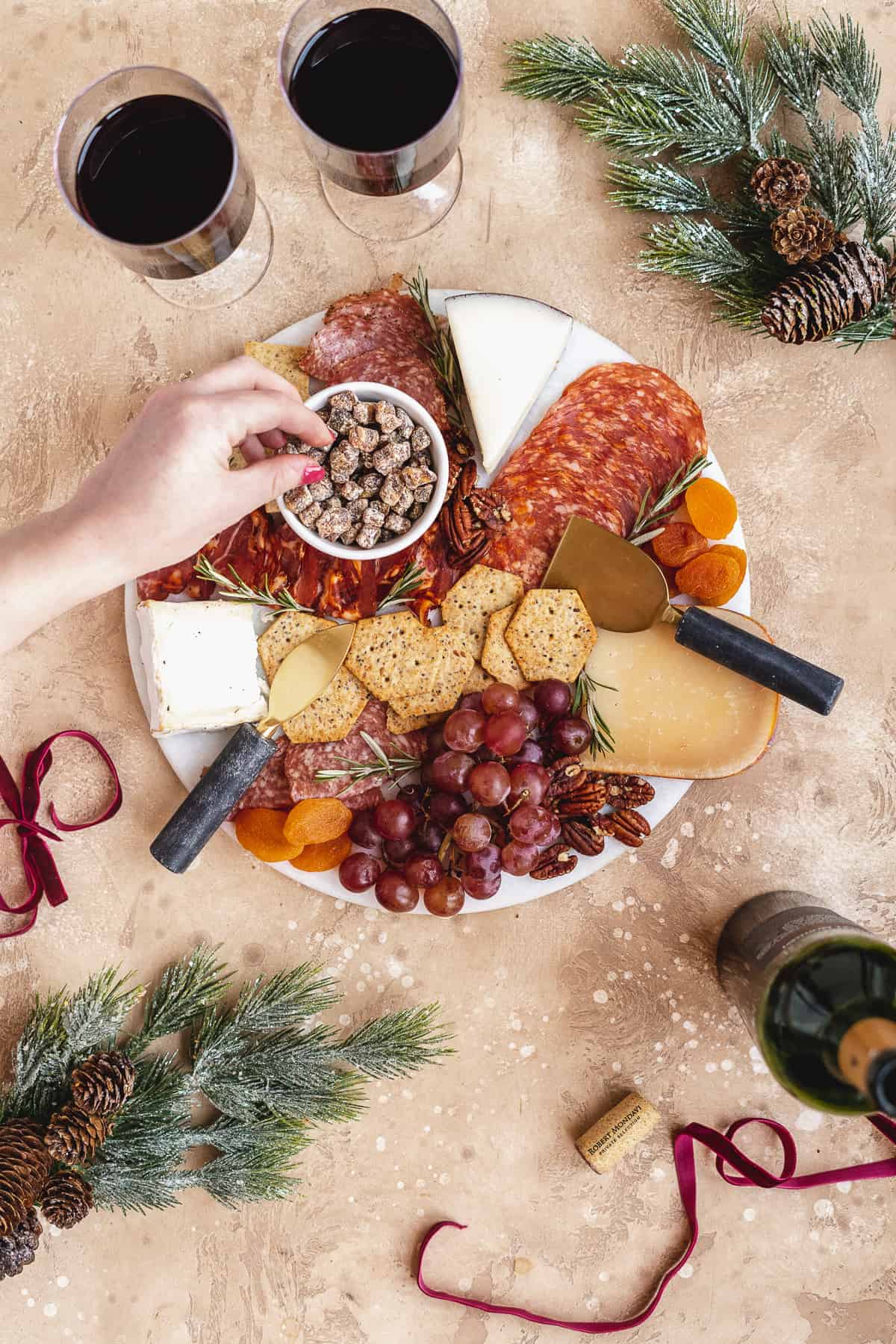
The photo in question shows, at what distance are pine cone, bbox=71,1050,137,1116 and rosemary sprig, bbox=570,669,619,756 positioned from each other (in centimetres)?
87

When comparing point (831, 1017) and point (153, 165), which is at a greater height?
point (153, 165)

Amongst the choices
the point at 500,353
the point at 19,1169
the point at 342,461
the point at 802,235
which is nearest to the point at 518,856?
the point at 342,461

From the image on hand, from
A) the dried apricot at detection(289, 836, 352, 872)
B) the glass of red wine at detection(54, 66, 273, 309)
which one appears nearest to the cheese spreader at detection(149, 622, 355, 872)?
the dried apricot at detection(289, 836, 352, 872)

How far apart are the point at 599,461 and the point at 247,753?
0.69 metres

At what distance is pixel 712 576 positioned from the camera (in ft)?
4.39

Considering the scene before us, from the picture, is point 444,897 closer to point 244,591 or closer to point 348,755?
point 348,755

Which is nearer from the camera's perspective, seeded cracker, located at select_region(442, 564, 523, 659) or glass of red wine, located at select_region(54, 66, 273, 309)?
glass of red wine, located at select_region(54, 66, 273, 309)

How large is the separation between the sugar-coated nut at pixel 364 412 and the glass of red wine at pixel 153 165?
11.0 inches

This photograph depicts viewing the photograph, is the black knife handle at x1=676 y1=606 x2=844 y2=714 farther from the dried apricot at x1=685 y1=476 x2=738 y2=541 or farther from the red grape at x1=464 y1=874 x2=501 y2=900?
the red grape at x1=464 y1=874 x2=501 y2=900

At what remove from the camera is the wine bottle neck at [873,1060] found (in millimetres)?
955

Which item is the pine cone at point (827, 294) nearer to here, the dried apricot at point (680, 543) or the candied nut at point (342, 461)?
the dried apricot at point (680, 543)

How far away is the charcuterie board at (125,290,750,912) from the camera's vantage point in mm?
1365

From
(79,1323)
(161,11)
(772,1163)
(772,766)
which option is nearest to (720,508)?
(772,766)

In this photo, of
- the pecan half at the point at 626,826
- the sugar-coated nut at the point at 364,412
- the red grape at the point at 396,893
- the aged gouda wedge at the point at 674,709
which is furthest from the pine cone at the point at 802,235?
the red grape at the point at 396,893
